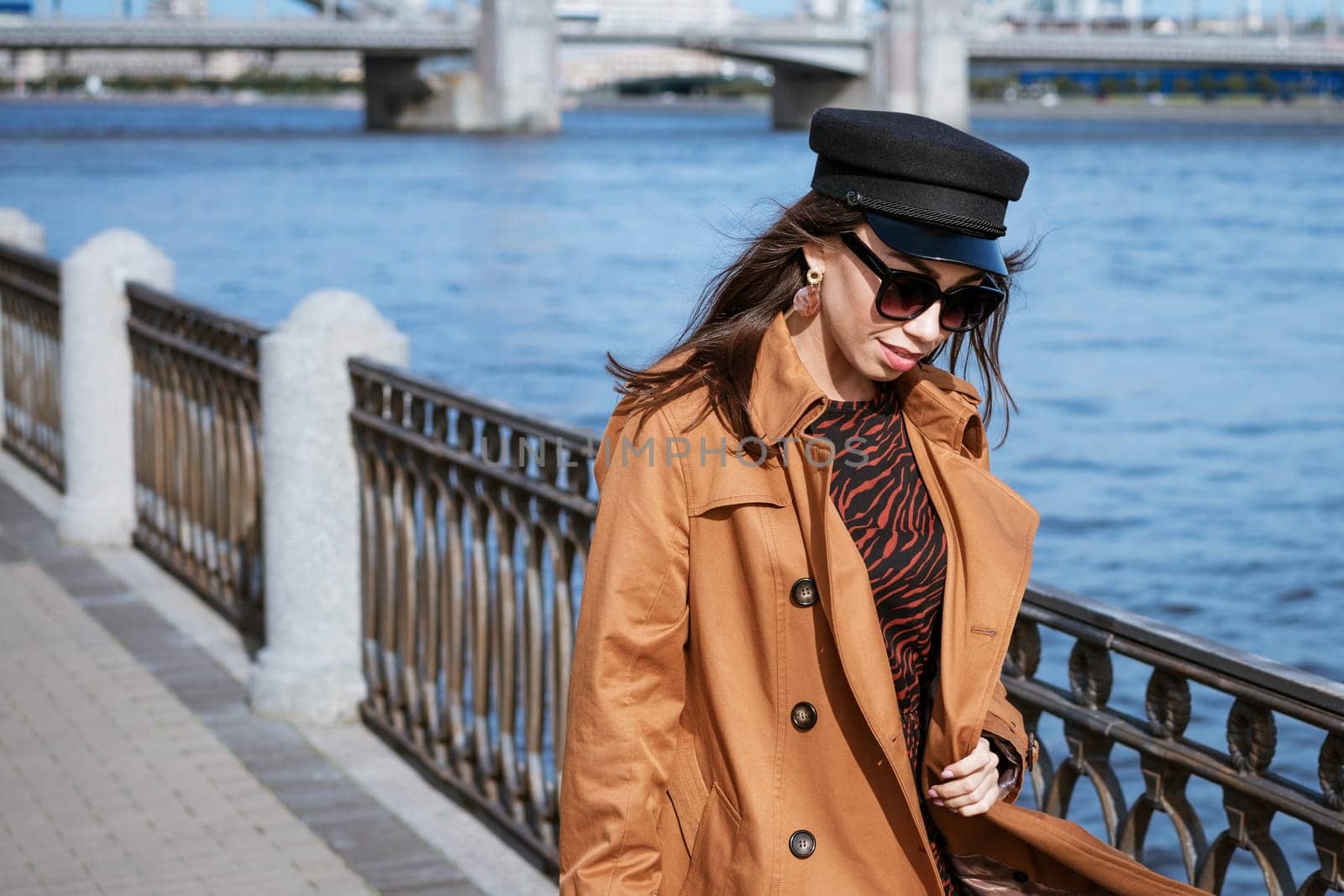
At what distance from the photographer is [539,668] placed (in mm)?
3596

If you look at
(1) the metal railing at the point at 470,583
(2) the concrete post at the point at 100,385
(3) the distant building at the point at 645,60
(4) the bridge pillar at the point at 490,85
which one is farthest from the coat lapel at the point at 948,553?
(3) the distant building at the point at 645,60

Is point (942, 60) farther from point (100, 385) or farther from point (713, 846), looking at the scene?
point (713, 846)

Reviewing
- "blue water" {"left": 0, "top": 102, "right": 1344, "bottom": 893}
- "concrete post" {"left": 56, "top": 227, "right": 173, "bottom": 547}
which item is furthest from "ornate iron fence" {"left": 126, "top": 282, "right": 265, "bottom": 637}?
"blue water" {"left": 0, "top": 102, "right": 1344, "bottom": 893}

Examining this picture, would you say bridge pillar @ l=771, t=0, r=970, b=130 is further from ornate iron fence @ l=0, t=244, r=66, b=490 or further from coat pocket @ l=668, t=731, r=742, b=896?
coat pocket @ l=668, t=731, r=742, b=896

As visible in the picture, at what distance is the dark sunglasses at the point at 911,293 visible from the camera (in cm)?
171

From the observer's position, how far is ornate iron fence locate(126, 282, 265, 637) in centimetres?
502

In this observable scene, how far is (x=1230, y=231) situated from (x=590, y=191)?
15.9 m

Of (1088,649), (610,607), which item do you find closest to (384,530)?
(1088,649)

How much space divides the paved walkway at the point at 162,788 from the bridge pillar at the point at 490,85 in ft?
220

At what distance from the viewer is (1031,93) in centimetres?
11238

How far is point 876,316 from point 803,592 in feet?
0.89

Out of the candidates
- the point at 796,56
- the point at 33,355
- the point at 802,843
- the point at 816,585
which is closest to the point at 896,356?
the point at 816,585

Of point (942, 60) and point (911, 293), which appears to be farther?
point (942, 60)

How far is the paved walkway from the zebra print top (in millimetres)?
1738
